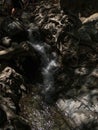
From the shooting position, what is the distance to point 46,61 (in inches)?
460

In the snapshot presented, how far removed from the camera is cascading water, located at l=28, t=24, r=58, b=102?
1039 cm

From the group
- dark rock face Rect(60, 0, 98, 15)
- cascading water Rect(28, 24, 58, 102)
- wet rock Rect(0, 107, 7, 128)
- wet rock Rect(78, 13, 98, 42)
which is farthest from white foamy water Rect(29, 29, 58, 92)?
wet rock Rect(0, 107, 7, 128)

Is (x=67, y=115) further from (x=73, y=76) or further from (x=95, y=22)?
(x=95, y=22)

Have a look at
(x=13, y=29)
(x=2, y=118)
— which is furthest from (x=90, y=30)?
(x=2, y=118)

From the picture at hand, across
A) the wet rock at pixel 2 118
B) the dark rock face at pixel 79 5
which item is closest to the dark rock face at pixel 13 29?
the dark rock face at pixel 79 5

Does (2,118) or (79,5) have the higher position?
(79,5)

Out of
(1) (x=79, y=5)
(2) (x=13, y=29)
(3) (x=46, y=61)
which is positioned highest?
(1) (x=79, y=5)

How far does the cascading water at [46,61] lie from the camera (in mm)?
10391

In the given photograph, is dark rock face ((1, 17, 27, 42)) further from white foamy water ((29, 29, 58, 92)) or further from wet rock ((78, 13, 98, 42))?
wet rock ((78, 13, 98, 42))

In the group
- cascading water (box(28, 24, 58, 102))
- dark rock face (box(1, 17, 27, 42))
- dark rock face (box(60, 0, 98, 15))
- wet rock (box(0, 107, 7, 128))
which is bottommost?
wet rock (box(0, 107, 7, 128))

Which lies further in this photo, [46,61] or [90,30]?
[90,30]

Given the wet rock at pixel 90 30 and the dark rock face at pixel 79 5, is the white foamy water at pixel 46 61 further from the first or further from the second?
the dark rock face at pixel 79 5

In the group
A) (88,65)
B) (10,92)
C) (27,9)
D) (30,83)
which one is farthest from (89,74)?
(27,9)

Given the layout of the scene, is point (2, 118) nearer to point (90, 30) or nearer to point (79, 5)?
point (90, 30)
